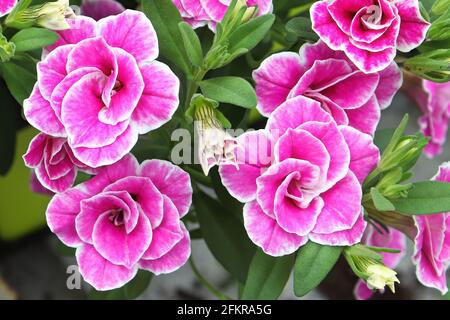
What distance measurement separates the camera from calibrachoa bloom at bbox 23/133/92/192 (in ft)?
1.93

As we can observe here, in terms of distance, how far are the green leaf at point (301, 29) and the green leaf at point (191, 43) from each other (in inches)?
4.0

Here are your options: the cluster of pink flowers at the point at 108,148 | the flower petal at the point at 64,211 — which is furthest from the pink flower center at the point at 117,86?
the flower petal at the point at 64,211

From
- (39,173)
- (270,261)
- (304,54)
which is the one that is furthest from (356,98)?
(39,173)

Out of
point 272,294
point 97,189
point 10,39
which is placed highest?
point 10,39

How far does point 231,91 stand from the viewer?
1.93 ft

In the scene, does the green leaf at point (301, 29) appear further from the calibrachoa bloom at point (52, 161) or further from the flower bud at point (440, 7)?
the calibrachoa bloom at point (52, 161)

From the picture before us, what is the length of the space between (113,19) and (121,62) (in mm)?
41

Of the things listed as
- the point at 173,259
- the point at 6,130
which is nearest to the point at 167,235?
the point at 173,259

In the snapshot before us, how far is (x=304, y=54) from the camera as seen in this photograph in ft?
2.02

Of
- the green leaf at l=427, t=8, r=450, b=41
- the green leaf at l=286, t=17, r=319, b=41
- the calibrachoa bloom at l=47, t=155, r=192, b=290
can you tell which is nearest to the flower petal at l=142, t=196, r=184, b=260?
the calibrachoa bloom at l=47, t=155, r=192, b=290

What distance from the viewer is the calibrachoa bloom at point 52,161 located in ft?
1.93

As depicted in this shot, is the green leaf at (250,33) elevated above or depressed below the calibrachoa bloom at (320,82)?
above

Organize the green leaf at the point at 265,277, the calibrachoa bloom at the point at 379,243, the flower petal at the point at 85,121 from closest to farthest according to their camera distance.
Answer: the flower petal at the point at 85,121 → the green leaf at the point at 265,277 → the calibrachoa bloom at the point at 379,243

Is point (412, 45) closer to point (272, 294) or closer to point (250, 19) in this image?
point (250, 19)
